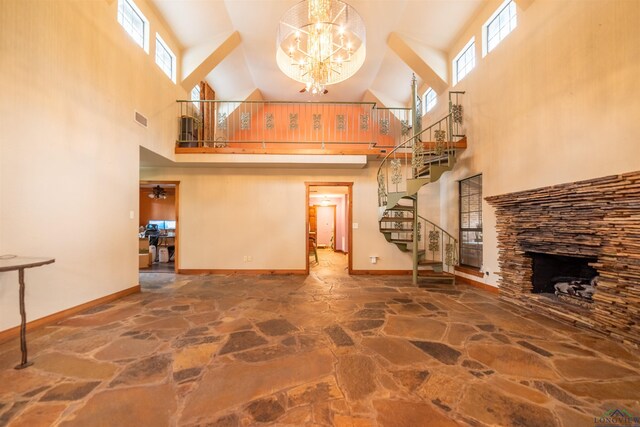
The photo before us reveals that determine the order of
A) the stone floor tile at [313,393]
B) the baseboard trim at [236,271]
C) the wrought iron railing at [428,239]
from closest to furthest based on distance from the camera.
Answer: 1. the stone floor tile at [313,393]
2. the wrought iron railing at [428,239]
3. the baseboard trim at [236,271]

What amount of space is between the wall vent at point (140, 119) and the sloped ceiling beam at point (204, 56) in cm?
167

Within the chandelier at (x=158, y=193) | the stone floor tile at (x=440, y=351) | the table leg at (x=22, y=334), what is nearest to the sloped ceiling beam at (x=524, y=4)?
the stone floor tile at (x=440, y=351)

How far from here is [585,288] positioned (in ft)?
10.9

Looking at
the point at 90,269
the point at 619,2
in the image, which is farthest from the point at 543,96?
the point at 90,269

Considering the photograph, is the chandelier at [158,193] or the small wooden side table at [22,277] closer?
the small wooden side table at [22,277]

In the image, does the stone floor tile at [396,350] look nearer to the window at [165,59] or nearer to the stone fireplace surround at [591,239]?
the stone fireplace surround at [591,239]

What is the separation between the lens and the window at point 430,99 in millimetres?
6351

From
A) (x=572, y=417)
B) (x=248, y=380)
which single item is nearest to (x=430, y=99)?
(x=572, y=417)

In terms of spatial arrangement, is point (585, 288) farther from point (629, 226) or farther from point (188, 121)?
point (188, 121)

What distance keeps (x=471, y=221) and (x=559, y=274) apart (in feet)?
5.26

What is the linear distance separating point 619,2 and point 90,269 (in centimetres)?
688

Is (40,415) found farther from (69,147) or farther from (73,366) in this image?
(69,147)

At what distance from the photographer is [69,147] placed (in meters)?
3.16

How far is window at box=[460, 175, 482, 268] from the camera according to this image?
4.87m
